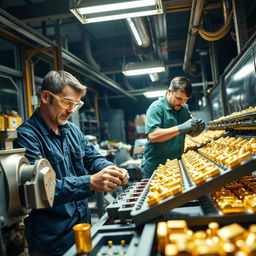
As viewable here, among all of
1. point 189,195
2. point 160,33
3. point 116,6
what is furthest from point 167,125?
point 160,33

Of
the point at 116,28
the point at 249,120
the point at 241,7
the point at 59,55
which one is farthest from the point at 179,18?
the point at 249,120

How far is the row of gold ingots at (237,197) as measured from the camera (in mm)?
1065

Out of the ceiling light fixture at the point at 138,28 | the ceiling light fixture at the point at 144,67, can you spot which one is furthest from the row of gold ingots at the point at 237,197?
the ceiling light fixture at the point at 144,67

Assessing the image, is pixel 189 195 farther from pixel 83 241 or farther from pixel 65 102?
pixel 65 102

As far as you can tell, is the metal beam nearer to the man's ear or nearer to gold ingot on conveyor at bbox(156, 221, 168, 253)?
the man's ear

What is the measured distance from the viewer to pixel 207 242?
0.86 meters

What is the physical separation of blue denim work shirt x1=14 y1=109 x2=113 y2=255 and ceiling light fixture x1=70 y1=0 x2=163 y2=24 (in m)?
1.16

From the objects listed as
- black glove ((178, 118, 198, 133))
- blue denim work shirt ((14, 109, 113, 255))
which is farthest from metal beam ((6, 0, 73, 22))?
blue denim work shirt ((14, 109, 113, 255))

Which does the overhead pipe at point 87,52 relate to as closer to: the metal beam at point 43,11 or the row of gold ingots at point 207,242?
the metal beam at point 43,11

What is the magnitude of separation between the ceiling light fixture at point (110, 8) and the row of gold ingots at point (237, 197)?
1686mm

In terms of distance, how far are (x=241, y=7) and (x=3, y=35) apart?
3965mm

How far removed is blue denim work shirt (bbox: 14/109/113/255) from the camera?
4.66 feet

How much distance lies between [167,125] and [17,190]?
2.17 m

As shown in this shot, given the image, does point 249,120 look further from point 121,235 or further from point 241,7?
point 241,7
